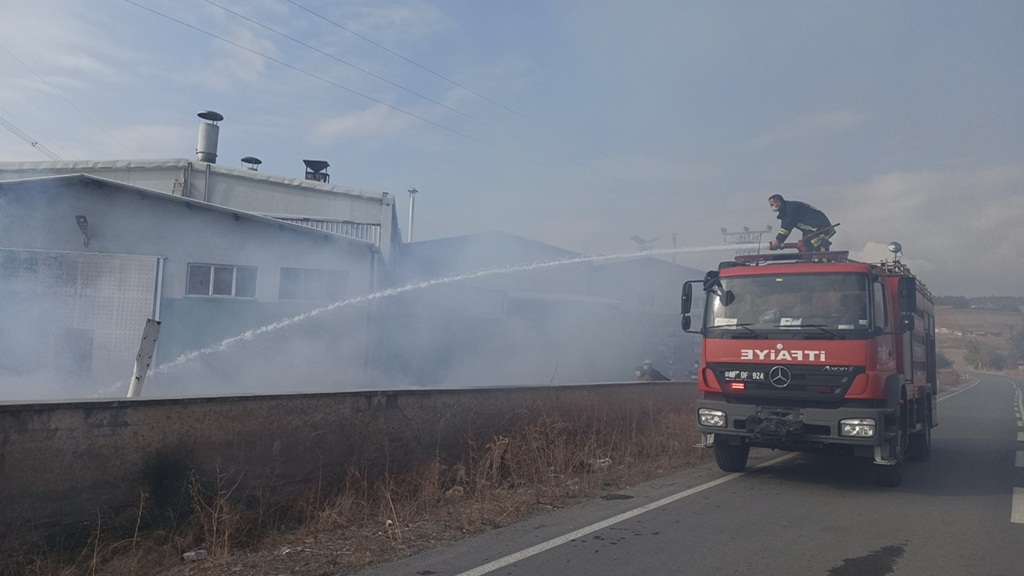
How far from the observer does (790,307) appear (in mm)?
8625

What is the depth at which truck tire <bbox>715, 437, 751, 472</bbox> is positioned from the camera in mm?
9458

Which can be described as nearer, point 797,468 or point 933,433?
point 797,468

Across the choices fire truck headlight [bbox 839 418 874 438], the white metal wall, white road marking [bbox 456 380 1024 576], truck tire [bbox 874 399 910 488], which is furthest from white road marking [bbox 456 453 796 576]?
the white metal wall

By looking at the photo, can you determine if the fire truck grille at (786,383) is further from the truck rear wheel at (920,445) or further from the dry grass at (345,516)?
the truck rear wheel at (920,445)

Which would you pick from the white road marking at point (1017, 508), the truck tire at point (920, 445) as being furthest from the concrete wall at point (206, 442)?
the truck tire at point (920, 445)

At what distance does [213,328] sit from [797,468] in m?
11.3

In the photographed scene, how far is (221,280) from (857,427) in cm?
1229

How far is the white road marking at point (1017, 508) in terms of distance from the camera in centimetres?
718

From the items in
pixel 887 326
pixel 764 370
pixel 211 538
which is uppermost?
pixel 887 326

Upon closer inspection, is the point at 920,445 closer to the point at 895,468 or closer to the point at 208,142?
the point at 895,468

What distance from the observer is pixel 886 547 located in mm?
6023

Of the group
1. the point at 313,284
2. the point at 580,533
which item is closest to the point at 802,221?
the point at 580,533

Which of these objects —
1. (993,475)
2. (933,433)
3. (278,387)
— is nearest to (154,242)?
(278,387)

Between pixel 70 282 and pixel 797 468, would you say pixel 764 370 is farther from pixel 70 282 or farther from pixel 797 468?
pixel 70 282
